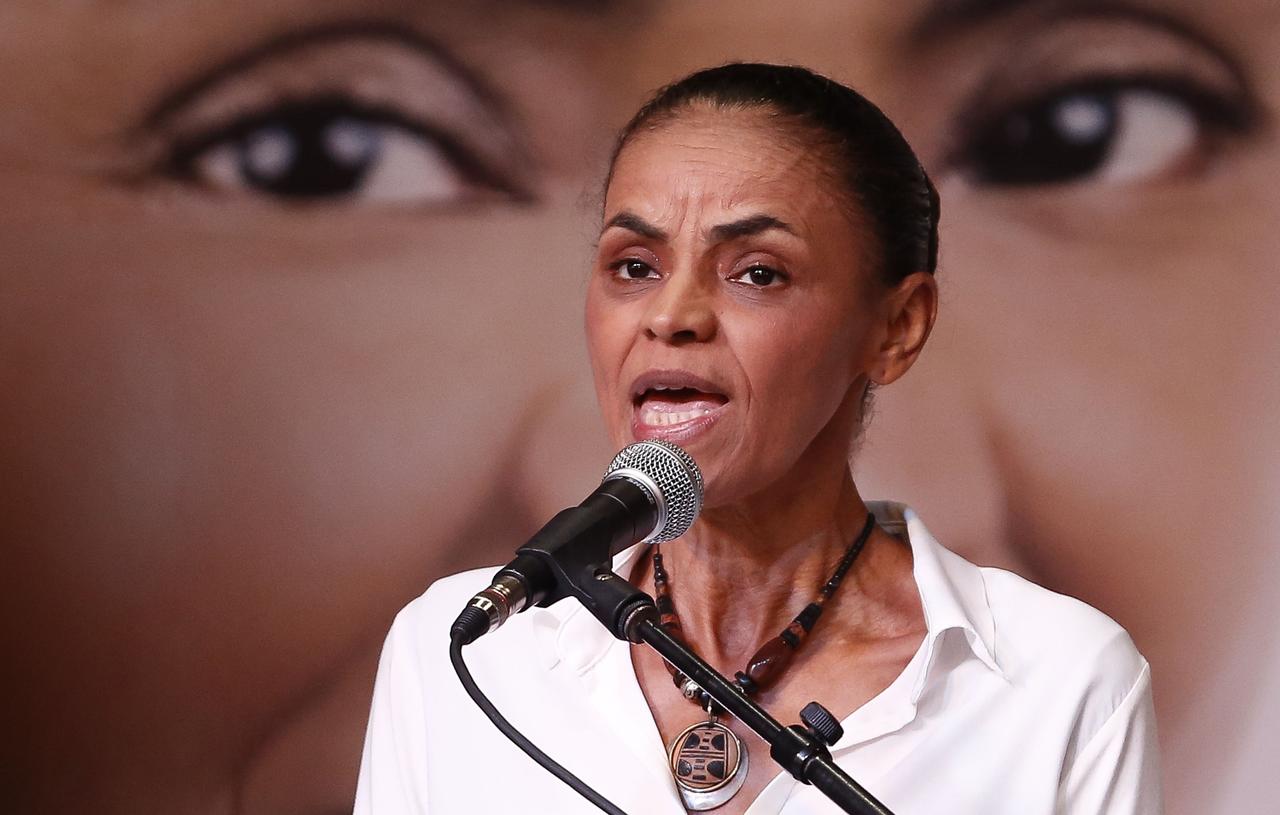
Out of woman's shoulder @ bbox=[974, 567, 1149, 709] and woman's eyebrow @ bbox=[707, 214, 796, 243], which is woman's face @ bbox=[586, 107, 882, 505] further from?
woman's shoulder @ bbox=[974, 567, 1149, 709]

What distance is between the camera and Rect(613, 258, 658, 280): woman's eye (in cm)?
151

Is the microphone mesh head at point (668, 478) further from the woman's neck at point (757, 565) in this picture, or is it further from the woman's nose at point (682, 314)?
the woman's neck at point (757, 565)

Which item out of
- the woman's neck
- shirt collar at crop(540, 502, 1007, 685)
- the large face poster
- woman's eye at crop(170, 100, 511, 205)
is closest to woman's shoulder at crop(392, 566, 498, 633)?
shirt collar at crop(540, 502, 1007, 685)

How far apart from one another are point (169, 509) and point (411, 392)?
0.43 meters

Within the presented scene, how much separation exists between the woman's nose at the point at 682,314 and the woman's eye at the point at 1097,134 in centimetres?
112

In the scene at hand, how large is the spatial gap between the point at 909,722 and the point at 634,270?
53 cm

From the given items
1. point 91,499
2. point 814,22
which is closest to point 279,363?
point 91,499

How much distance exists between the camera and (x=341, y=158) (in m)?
2.45

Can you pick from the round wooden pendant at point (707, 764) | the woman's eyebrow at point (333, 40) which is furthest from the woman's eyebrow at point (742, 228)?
the woman's eyebrow at point (333, 40)

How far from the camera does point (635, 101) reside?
2449mm

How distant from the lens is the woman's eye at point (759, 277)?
4.80ft

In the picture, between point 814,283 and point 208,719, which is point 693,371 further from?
point 208,719

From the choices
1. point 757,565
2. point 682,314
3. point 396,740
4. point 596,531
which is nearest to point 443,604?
point 396,740

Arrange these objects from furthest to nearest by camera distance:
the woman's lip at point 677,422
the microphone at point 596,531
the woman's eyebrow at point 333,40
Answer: the woman's eyebrow at point 333,40
the woman's lip at point 677,422
the microphone at point 596,531
